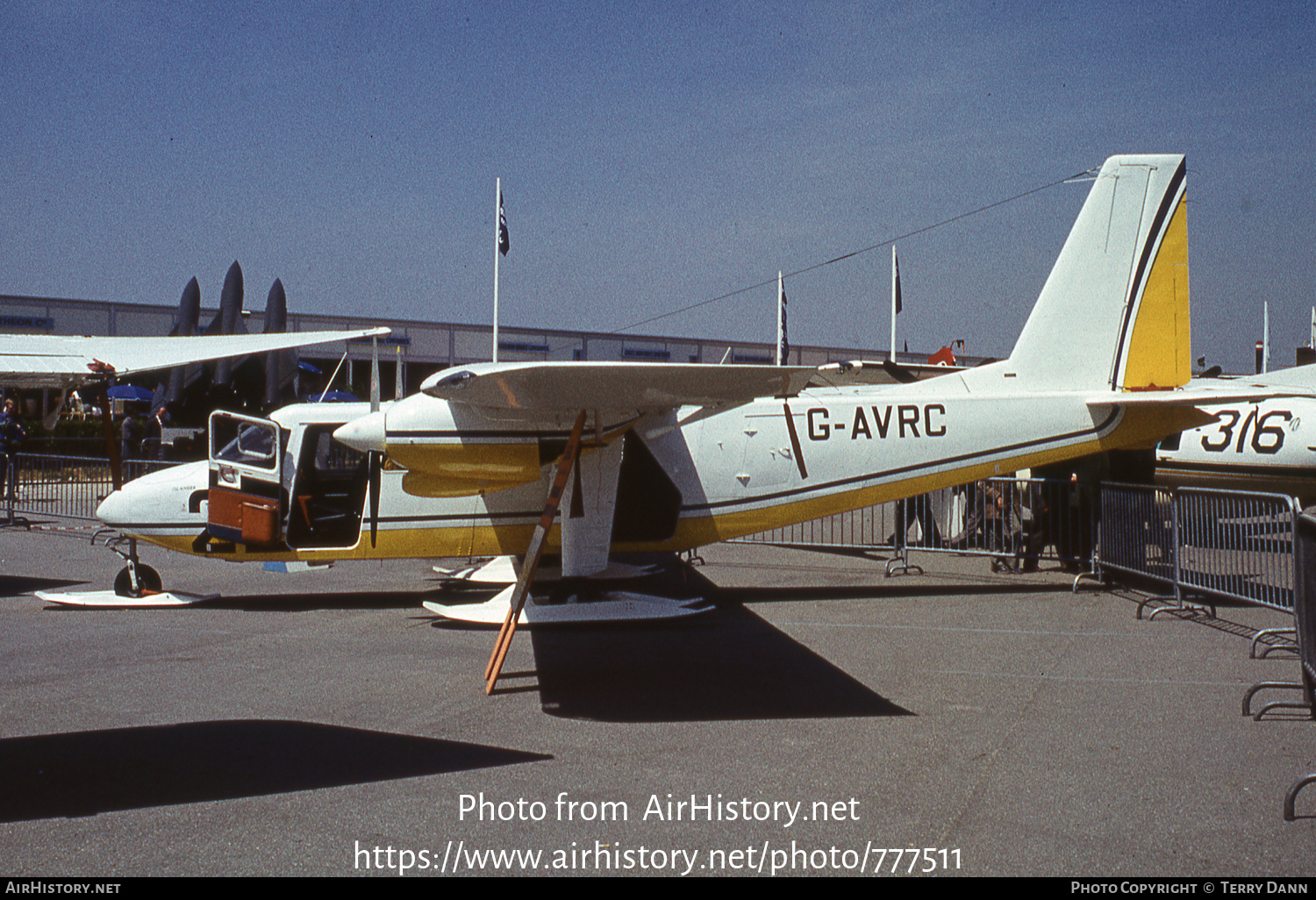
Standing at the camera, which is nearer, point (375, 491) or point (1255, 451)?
point (375, 491)

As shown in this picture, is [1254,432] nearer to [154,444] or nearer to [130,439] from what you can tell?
[154,444]

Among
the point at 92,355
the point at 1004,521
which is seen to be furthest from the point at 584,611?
the point at 1004,521

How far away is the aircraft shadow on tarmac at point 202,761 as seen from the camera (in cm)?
424

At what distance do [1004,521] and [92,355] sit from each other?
33.2ft

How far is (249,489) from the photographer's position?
340 inches

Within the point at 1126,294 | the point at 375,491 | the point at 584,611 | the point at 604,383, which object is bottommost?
the point at 584,611

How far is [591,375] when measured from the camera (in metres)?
5.70

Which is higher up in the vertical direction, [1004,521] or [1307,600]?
[1307,600]

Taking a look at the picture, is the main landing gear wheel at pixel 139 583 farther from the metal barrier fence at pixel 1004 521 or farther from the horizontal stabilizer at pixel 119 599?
the metal barrier fence at pixel 1004 521

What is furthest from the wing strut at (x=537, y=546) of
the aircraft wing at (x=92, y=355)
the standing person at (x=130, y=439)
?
the standing person at (x=130, y=439)

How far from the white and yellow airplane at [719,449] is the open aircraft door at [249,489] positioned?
0.02 metres

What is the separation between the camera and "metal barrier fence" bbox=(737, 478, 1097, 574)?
37.0 ft

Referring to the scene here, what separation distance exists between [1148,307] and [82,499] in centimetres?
1844

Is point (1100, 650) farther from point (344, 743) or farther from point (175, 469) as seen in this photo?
point (175, 469)
